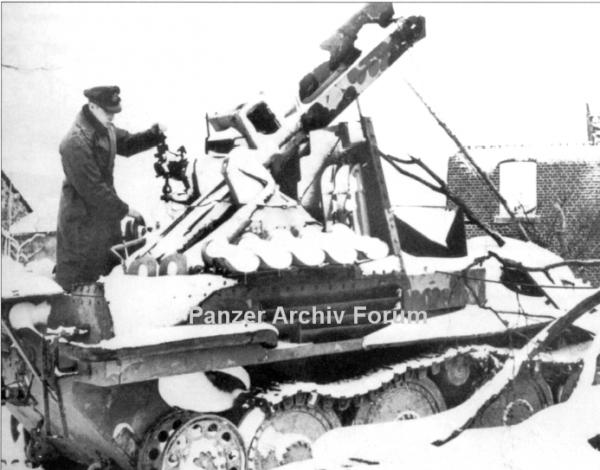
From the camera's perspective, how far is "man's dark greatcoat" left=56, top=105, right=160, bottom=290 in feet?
13.2

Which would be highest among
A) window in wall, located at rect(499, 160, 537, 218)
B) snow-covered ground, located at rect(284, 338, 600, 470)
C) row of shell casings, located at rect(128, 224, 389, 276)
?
window in wall, located at rect(499, 160, 537, 218)

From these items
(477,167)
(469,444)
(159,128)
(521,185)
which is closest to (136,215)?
(159,128)

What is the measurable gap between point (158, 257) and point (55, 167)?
72 centimetres

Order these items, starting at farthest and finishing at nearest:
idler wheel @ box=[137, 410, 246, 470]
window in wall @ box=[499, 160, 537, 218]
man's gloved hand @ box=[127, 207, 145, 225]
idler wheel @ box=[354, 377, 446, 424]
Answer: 1. window in wall @ box=[499, 160, 537, 218]
2. idler wheel @ box=[354, 377, 446, 424]
3. man's gloved hand @ box=[127, 207, 145, 225]
4. idler wheel @ box=[137, 410, 246, 470]

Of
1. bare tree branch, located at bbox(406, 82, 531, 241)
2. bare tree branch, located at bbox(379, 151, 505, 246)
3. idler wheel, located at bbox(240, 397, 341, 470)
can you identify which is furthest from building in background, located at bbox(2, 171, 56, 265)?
bare tree branch, located at bbox(406, 82, 531, 241)

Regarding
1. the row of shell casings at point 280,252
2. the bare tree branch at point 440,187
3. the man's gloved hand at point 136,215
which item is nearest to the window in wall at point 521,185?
the bare tree branch at point 440,187

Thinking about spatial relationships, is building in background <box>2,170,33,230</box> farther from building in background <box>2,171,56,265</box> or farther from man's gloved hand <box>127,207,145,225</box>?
man's gloved hand <box>127,207,145,225</box>

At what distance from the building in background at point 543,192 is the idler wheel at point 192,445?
1896mm

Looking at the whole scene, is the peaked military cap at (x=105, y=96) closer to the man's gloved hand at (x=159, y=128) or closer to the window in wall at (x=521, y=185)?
the man's gloved hand at (x=159, y=128)

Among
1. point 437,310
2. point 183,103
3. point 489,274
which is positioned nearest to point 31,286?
point 183,103

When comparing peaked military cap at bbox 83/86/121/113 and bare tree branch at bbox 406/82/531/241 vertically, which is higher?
peaked military cap at bbox 83/86/121/113

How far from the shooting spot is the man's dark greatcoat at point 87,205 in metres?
4.01

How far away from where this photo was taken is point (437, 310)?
443 centimetres

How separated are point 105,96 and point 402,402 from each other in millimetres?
2269
